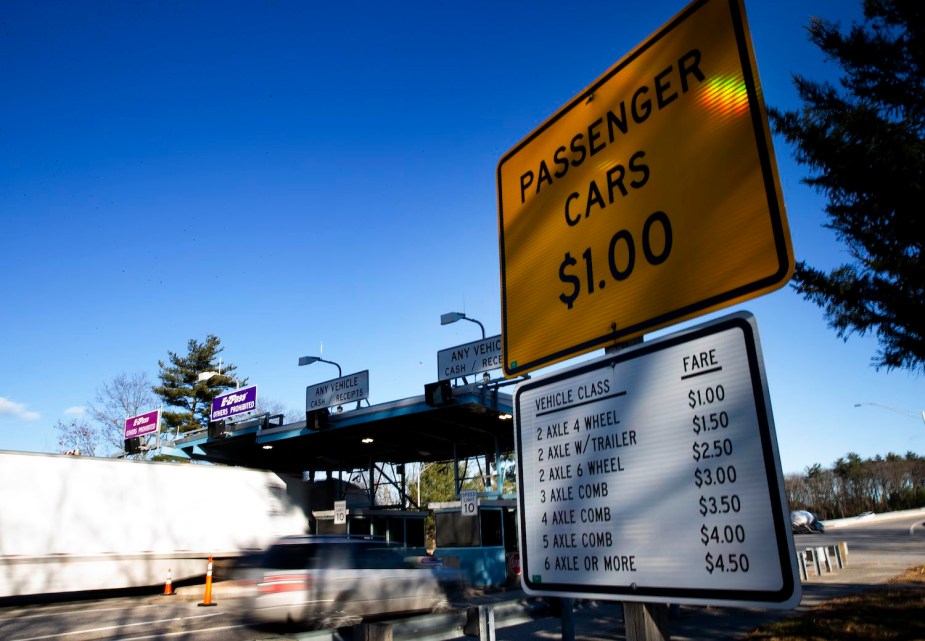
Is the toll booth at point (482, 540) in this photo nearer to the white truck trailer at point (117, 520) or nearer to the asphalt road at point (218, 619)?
the white truck trailer at point (117, 520)

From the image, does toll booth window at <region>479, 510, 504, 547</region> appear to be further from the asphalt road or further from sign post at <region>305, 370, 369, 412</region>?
the asphalt road

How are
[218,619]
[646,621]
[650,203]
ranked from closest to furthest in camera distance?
[646,621]
[650,203]
[218,619]

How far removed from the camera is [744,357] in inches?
57.4

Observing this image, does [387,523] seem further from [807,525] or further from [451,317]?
[807,525]

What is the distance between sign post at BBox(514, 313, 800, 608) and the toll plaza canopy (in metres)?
18.2

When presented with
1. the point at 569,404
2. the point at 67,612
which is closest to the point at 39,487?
the point at 67,612

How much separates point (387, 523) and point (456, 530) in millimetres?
4271

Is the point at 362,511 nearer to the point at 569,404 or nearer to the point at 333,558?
the point at 333,558

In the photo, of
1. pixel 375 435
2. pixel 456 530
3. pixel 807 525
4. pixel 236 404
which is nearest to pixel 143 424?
pixel 236 404

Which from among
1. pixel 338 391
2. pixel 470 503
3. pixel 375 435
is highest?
pixel 338 391

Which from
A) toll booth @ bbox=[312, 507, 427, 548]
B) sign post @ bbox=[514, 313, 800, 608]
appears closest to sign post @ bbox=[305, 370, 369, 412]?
toll booth @ bbox=[312, 507, 427, 548]

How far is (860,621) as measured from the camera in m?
9.27

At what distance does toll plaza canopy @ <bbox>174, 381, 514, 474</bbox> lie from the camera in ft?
70.7

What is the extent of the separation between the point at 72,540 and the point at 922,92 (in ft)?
72.2
